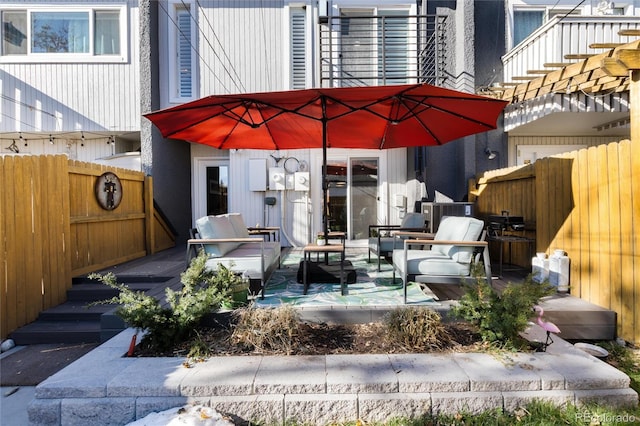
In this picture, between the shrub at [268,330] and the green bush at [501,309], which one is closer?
the green bush at [501,309]

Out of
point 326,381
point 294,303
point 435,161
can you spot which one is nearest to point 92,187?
point 294,303

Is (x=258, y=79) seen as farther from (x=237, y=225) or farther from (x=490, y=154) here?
(x=490, y=154)

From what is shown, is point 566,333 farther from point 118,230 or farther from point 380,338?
point 118,230

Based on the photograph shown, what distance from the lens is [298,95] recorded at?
2.94m

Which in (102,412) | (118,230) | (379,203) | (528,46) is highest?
(528,46)

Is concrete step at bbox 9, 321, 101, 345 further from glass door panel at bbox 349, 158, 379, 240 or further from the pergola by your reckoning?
the pergola

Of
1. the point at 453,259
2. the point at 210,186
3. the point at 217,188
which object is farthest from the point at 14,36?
the point at 453,259

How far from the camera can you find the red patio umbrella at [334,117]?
9.84 ft

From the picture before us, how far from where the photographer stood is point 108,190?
17.1 feet

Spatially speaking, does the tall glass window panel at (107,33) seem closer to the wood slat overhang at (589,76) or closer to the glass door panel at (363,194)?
the glass door panel at (363,194)

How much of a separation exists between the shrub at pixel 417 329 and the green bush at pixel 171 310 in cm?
150

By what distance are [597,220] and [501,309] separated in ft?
6.05

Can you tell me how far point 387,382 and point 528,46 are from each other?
21.8 feet

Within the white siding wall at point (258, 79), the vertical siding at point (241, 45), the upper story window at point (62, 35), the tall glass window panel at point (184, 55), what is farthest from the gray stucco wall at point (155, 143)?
the vertical siding at point (241, 45)
